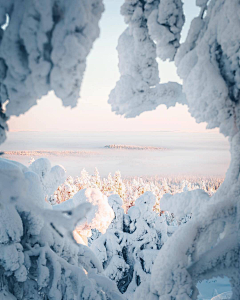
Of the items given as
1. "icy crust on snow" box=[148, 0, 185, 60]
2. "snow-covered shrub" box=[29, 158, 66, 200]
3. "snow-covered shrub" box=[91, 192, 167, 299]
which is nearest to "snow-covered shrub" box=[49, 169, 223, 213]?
"snow-covered shrub" box=[91, 192, 167, 299]

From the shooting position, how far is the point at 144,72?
2.22 m

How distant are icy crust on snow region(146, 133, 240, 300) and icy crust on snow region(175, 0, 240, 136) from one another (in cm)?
28

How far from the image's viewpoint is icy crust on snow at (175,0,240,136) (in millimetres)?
1667

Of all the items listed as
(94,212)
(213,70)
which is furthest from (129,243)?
(213,70)

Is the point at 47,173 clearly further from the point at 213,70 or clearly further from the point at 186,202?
the point at 213,70

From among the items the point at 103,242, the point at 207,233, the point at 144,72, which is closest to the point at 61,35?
the point at 144,72

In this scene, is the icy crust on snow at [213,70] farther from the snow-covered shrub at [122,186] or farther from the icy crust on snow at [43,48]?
the snow-covered shrub at [122,186]

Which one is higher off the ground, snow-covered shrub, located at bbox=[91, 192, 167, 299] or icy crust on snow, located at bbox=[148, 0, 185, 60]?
icy crust on snow, located at bbox=[148, 0, 185, 60]

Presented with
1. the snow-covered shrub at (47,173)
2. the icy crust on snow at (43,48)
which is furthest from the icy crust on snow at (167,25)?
the snow-covered shrub at (47,173)

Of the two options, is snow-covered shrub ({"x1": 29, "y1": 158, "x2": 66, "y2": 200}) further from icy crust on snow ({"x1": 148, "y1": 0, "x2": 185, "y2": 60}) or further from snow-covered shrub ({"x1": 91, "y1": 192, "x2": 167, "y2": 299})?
snow-covered shrub ({"x1": 91, "y1": 192, "x2": 167, "y2": 299})

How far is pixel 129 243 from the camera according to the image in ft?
21.9

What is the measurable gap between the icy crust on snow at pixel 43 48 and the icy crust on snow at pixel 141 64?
1.09m

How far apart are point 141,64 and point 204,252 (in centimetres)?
188

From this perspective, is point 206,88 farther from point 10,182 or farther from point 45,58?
point 10,182
